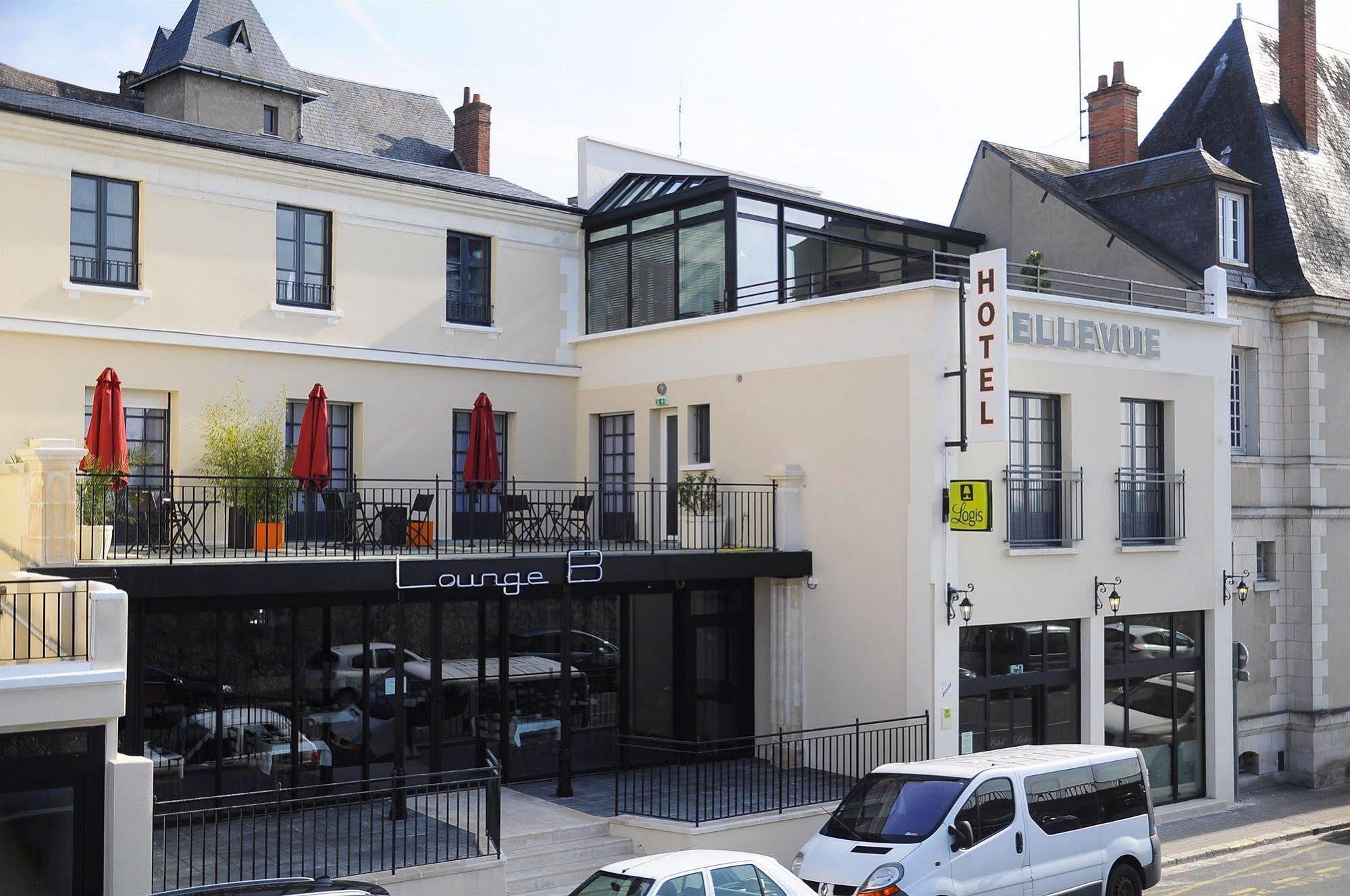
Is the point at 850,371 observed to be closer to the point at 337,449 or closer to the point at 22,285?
the point at 337,449

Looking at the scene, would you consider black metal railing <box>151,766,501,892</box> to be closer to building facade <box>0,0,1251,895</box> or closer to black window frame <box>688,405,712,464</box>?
building facade <box>0,0,1251,895</box>

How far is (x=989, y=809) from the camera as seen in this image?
42.2 feet

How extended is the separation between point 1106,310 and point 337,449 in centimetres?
1210

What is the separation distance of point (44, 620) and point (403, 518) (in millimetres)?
5929

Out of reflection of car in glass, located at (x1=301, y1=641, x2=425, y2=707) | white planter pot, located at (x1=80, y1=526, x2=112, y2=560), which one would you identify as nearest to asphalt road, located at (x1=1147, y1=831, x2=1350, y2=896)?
reflection of car in glass, located at (x1=301, y1=641, x2=425, y2=707)

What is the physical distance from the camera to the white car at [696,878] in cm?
1055

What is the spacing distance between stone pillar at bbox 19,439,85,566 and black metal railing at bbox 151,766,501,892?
287cm

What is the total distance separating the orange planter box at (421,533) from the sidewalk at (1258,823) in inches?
423

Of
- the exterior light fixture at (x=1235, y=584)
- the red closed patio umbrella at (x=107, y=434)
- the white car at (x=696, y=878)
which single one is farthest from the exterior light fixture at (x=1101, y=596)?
the red closed patio umbrella at (x=107, y=434)

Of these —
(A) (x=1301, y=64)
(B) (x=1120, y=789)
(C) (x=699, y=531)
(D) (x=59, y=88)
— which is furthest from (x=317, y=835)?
(A) (x=1301, y=64)

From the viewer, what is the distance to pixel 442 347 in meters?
21.1

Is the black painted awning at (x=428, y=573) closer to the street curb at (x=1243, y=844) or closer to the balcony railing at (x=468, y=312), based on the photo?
the balcony railing at (x=468, y=312)

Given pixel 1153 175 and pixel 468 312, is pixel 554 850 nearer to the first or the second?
pixel 468 312

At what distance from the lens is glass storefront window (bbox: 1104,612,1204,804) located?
781 inches
